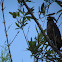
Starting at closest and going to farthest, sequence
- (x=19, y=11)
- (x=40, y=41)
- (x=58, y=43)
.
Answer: (x=58, y=43) < (x=40, y=41) < (x=19, y=11)

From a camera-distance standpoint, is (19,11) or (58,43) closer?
(58,43)

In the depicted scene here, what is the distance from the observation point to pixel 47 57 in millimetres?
902

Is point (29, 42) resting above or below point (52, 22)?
below

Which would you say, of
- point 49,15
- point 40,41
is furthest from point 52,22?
point 40,41

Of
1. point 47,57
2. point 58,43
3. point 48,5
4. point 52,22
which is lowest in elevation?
point 47,57

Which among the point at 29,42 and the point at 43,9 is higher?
the point at 43,9

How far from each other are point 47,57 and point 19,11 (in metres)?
0.42

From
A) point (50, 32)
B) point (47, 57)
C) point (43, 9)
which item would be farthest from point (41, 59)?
point (43, 9)

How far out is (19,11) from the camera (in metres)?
1.08

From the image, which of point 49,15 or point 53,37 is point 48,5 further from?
point 53,37

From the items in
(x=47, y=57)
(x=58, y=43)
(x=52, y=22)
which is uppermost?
(x=52, y=22)

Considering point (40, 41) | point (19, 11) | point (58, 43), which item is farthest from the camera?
point (19, 11)

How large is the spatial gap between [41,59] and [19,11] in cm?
44

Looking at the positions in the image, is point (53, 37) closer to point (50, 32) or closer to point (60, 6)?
point (50, 32)
